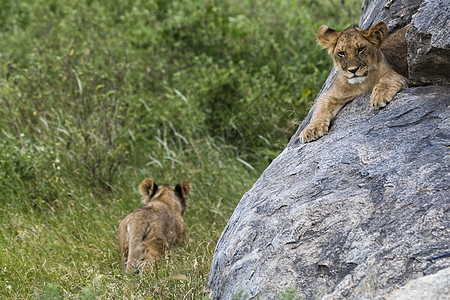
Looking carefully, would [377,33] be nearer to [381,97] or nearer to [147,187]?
[381,97]

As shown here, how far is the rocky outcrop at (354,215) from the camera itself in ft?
10.0

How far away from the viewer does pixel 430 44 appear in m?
3.61

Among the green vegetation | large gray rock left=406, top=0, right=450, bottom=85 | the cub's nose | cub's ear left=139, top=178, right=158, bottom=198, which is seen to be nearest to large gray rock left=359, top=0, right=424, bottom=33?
the cub's nose

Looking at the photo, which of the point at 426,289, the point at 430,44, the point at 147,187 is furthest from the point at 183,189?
the point at 426,289

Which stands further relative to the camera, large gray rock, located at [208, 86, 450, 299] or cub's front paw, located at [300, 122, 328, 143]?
cub's front paw, located at [300, 122, 328, 143]

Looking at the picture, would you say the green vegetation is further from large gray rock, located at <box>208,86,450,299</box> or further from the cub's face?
the cub's face

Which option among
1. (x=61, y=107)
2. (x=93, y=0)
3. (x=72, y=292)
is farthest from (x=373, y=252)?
(x=93, y=0)

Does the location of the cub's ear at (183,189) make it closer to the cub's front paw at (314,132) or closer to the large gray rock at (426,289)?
the cub's front paw at (314,132)

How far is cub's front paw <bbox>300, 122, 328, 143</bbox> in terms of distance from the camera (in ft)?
13.6

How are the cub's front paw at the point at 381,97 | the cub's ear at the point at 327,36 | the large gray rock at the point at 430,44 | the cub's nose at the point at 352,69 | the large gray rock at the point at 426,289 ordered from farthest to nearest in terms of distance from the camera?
the cub's ear at the point at 327,36 < the cub's nose at the point at 352,69 < the cub's front paw at the point at 381,97 < the large gray rock at the point at 430,44 < the large gray rock at the point at 426,289

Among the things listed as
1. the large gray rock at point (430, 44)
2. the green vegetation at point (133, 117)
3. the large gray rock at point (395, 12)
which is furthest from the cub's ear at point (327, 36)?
the green vegetation at point (133, 117)

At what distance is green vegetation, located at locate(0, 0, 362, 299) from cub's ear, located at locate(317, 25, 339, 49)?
1.67m

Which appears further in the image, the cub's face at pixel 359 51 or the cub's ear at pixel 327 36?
the cub's ear at pixel 327 36

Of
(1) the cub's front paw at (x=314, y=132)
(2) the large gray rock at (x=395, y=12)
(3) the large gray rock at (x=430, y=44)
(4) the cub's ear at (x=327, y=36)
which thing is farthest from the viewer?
(2) the large gray rock at (x=395, y=12)
